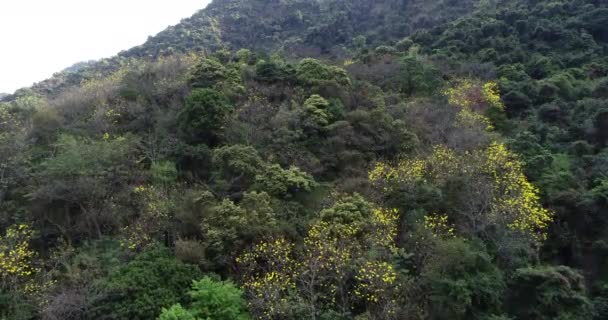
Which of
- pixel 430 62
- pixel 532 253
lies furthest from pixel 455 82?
pixel 532 253

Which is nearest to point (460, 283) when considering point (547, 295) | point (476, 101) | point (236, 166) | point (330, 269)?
point (547, 295)

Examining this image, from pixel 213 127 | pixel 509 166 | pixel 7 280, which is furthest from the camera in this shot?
pixel 213 127

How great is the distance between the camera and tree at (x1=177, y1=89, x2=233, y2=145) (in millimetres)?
21062

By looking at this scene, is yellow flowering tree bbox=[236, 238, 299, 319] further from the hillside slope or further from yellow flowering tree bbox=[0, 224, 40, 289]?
the hillside slope

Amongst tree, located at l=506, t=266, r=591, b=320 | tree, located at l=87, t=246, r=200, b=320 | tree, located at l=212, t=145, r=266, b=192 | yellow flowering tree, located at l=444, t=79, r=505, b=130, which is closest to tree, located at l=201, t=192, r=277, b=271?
tree, located at l=87, t=246, r=200, b=320

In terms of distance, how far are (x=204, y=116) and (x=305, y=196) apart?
627 centimetres

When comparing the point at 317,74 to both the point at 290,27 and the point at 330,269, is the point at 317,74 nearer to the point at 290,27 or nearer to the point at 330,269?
the point at 330,269

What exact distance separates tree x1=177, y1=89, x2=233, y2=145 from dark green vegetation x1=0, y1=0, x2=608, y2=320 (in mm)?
90

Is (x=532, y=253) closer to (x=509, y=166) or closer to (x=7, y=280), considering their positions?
(x=509, y=166)

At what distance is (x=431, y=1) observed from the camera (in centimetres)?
5412

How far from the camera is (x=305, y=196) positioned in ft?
60.2

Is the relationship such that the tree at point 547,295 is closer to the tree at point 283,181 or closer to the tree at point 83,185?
the tree at point 283,181

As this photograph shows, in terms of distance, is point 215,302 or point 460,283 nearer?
point 215,302

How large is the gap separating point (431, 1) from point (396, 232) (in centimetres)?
4471
